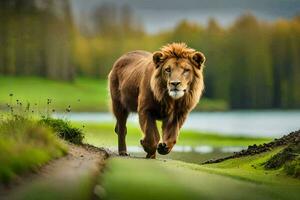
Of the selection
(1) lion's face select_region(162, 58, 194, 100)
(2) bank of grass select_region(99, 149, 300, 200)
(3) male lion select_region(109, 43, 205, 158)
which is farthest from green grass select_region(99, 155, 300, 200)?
(3) male lion select_region(109, 43, 205, 158)

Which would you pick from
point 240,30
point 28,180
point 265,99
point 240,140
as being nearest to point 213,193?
point 28,180

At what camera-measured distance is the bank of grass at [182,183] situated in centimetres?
895

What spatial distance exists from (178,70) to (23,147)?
5.62m

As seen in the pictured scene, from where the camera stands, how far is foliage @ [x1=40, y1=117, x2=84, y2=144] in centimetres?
1494

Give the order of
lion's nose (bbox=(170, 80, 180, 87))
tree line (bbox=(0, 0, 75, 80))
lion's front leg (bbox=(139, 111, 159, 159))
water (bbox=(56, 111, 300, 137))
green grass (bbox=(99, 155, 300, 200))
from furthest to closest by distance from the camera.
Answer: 1. tree line (bbox=(0, 0, 75, 80))
2. water (bbox=(56, 111, 300, 137))
3. lion's front leg (bbox=(139, 111, 159, 159))
4. lion's nose (bbox=(170, 80, 180, 87))
5. green grass (bbox=(99, 155, 300, 200))

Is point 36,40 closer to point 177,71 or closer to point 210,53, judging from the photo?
point 210,53

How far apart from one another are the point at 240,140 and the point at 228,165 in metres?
20.4

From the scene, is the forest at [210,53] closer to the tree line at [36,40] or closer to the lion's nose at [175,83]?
the tree line at [36,40]

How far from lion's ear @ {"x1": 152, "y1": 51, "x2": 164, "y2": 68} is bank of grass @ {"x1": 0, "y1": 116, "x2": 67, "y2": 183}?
10.8ft

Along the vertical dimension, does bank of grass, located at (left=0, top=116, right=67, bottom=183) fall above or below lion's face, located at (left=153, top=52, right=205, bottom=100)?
below

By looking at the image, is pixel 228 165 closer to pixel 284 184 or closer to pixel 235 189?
pixel 284 184

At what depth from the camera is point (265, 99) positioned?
9800 cm

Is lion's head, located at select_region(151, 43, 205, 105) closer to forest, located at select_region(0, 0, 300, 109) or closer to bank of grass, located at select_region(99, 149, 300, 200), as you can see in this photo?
bank of grass, located at select_region(99, 149, 300, 200)

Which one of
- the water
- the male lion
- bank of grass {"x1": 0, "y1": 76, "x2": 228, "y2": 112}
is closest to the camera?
the male lion
